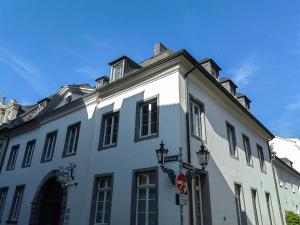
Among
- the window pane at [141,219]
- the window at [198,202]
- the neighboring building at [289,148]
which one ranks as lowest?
the window pane at [141,219]

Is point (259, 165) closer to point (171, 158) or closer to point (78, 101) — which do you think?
point (171, 158)

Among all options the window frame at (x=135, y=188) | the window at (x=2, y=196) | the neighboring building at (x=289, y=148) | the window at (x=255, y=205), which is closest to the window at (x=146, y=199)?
the window frame at (x=135, y=188)

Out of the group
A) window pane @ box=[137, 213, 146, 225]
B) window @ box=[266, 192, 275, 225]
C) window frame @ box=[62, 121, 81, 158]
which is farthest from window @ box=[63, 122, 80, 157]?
window @ box=[266, 192, 275, 225]

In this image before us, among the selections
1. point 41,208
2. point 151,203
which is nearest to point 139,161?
point 151,203

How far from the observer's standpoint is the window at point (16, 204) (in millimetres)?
15544

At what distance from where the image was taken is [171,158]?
8320 mm

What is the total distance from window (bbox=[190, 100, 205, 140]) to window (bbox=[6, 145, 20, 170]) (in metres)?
13.5

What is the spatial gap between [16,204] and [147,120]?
10.8m

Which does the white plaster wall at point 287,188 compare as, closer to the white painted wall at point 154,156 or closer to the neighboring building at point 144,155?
the neighboring building at point 144,155

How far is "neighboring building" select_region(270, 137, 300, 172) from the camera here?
107ft

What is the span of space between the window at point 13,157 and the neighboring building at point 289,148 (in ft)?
91.6

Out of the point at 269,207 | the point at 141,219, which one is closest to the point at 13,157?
the point at 141,219

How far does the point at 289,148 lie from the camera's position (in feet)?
110

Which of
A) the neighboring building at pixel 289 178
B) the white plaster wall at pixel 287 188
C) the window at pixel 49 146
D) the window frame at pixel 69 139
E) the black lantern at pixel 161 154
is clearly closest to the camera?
the black lantern at pixel 161 154
